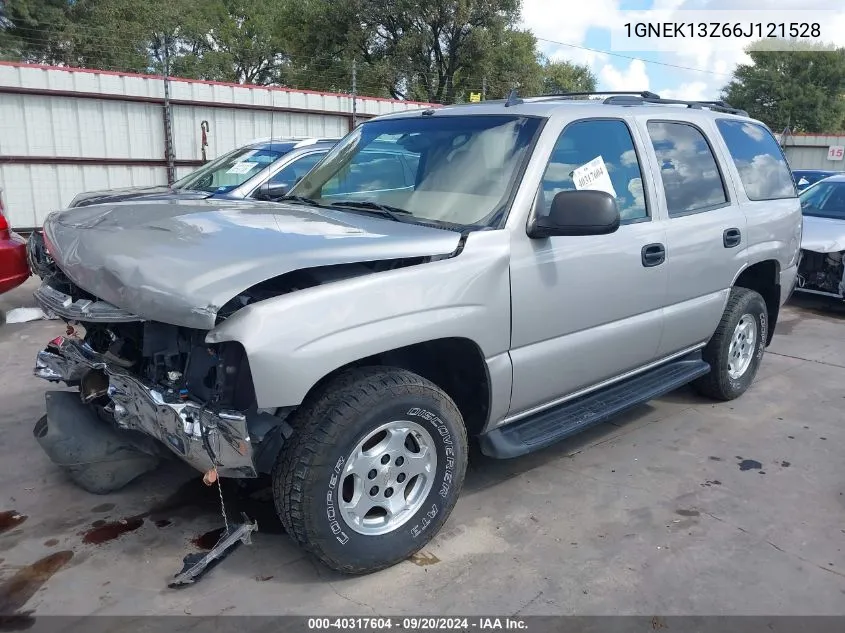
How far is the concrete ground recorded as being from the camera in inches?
114

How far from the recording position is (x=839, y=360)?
21.0 ft

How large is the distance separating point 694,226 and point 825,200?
610cm

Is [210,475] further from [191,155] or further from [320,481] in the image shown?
[191,155]

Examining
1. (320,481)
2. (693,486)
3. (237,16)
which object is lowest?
(693,486)

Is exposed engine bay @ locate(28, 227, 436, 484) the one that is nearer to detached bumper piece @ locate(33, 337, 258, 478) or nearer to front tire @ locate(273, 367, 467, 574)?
detached bumper piece @ locate(33, 337, 258, 478)

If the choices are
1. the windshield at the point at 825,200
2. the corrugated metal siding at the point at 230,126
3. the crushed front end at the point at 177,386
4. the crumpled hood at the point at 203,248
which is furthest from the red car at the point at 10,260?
the windshield at the point at 825,200

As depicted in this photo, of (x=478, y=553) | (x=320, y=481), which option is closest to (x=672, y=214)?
(x=478, y=553)

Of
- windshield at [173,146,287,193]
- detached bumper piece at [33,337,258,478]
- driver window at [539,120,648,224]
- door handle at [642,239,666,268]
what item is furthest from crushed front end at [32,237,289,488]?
windshield at [173,146,287,193]

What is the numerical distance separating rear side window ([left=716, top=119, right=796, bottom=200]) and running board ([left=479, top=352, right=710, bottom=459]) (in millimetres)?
1325

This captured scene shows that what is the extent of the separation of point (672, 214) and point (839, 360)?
3356mm

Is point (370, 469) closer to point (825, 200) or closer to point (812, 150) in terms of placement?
point (825, 200)

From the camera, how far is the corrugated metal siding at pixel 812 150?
29.3 metres

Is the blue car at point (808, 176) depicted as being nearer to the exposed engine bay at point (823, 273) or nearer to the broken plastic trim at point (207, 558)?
the exposed engine bay at point (823, 273)

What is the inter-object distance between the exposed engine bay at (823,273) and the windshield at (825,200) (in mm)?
845
